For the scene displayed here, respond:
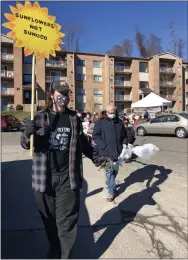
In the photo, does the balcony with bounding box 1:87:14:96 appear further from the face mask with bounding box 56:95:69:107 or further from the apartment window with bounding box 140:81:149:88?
the face mask with bounding box 56:95:69:107

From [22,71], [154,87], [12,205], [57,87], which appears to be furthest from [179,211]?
[154,87]

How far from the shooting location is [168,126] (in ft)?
63.9

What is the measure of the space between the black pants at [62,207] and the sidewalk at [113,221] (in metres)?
0.57

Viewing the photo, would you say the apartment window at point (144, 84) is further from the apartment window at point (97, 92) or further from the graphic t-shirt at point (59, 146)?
the graphic t-shirt at point (59, 146)

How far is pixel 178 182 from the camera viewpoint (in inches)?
291

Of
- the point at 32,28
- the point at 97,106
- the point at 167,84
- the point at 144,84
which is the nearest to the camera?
the point at 32,28

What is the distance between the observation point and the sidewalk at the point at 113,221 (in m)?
3.82

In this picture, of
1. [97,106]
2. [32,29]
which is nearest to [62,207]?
[32,29]

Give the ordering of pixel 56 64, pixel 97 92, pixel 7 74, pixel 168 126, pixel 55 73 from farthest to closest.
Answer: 1. pixel 97 92
2. pixel 55 73
3. pixel 56 64
4. pixel 7 74
5. pixel 168 126

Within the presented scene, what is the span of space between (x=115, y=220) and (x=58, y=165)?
2094mm

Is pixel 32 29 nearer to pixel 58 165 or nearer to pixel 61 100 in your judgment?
pixel 61 100

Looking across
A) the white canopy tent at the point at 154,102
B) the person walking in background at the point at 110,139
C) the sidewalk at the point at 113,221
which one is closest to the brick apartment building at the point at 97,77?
the white canopy tent at the point at 154,102

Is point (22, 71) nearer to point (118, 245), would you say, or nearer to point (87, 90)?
point (87, 90)

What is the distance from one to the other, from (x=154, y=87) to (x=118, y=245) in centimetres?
5551
